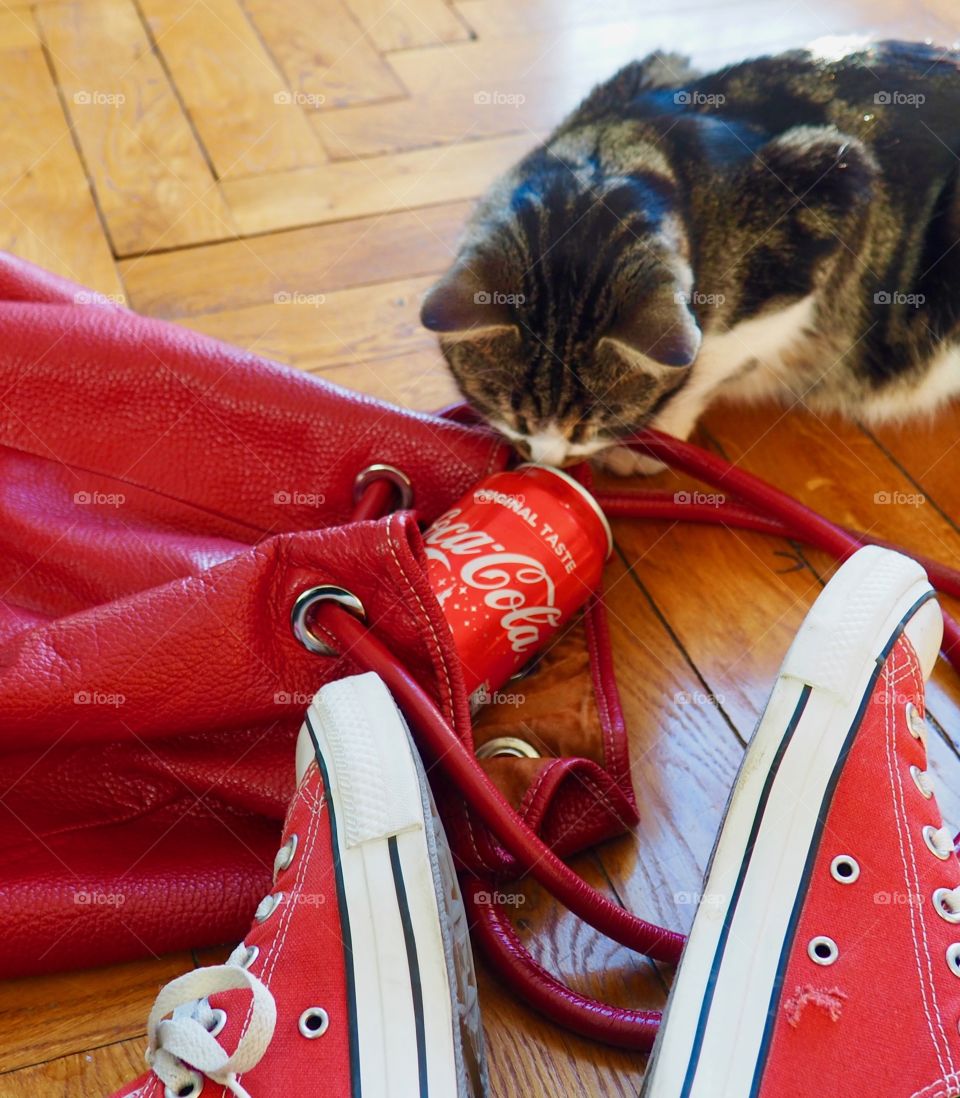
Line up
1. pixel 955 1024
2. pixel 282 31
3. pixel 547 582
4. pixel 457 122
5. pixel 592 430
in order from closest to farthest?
pixel 955 1024
pixel 547 582
pixel 592 430
pixel 457 122
pixel 282 31

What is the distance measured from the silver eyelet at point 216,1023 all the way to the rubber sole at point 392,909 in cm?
7

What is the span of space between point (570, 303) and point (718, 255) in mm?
183

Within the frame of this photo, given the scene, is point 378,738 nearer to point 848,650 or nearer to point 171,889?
point 171,889

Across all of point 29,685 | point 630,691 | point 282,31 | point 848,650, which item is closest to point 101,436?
point 29,685

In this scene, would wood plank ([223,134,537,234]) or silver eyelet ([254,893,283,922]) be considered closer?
silver eyelet ([254,893,283,922])

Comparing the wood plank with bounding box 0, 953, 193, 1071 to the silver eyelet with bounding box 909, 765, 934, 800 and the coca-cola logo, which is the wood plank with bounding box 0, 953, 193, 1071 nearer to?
the coca-cola logo

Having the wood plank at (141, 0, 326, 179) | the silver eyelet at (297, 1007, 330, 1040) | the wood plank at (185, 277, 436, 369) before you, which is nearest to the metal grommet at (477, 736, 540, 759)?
the silver eyelet at (297, 1007, 330, 1040)

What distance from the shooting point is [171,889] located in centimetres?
71

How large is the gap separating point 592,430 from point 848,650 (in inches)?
12.3

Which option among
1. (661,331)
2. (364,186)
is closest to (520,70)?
(364,186)

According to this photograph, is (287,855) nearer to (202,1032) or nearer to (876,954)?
(202,1032)

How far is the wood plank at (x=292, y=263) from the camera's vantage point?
1.21 m

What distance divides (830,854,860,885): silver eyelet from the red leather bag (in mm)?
171

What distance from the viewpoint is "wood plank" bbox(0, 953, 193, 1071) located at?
0.69 meters
